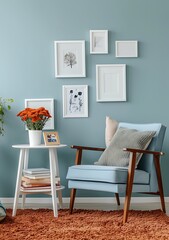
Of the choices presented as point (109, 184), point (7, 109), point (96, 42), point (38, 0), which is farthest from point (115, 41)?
point (109, 184)

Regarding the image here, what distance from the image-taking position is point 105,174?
177 inches

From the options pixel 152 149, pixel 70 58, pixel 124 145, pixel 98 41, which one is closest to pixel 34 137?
pixel 124 145

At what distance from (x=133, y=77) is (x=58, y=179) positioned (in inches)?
53.7

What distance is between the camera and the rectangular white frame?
5500 mm

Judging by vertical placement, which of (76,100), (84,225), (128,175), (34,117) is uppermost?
(76,100)

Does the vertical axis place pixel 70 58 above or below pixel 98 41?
below

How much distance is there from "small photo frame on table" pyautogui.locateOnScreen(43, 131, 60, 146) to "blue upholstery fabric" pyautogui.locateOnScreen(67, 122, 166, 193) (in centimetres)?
39

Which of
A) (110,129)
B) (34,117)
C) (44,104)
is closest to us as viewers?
(34,117)

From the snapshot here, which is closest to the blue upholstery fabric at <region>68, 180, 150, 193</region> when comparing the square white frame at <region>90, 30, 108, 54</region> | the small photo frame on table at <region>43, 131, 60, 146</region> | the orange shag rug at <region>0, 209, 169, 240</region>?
the orange shag rug at <region>0, 209, 169, 240</region>

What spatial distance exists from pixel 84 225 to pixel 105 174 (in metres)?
0.53

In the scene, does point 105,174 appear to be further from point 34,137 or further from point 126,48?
point 126,48

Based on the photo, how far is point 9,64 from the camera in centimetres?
552

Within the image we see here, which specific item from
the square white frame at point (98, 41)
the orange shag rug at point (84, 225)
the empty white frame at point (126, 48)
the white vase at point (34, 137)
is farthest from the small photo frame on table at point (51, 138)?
the empty white frame at point (126, 48)

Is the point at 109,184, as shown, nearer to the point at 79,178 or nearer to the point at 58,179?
the point at 79,178
